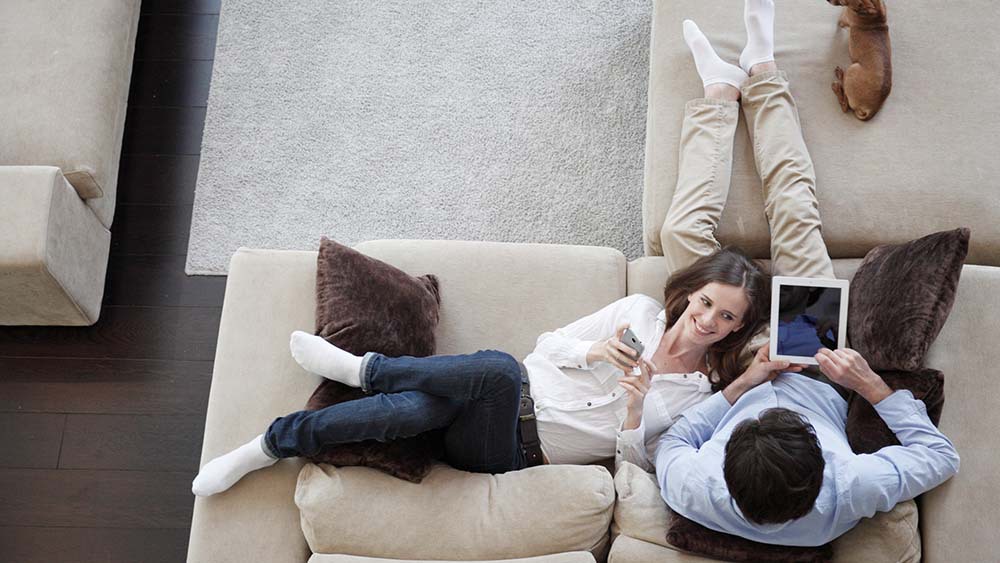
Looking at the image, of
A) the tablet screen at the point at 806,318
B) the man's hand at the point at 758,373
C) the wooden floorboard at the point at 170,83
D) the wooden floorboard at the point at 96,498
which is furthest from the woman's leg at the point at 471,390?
the wooden floorboard at the point at 170,83

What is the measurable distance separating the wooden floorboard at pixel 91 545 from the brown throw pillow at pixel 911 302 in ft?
6.01

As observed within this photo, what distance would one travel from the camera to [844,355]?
6.05 ft

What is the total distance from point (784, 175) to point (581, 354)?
688mm

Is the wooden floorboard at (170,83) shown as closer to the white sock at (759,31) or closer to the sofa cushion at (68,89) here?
the sofa cushion at (68,89)

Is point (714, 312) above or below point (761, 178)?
below

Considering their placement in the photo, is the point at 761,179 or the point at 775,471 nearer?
the point at 775,471

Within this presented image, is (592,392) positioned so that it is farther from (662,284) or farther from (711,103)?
(711,103)

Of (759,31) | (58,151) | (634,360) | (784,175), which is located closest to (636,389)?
(634,360)

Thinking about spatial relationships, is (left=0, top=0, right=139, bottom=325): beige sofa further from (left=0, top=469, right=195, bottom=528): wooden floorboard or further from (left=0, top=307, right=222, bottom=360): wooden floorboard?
(left=0, top=469, right=195, bottom=528): wooden floorboard

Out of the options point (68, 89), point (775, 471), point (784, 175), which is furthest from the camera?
point (68, 89)

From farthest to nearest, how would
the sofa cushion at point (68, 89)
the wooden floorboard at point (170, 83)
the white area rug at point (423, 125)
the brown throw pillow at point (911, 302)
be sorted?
1. the wooden floorboard at point (170, 83)
2. the white area rug at point (423, 125)
3. the sofa cushion at point (68, 89)
4. the brown throw pillow at point (911, 302)

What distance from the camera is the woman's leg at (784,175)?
6.79 ft

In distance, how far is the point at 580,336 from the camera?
2.05m

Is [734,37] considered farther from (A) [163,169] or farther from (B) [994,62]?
(A) [163,169]
